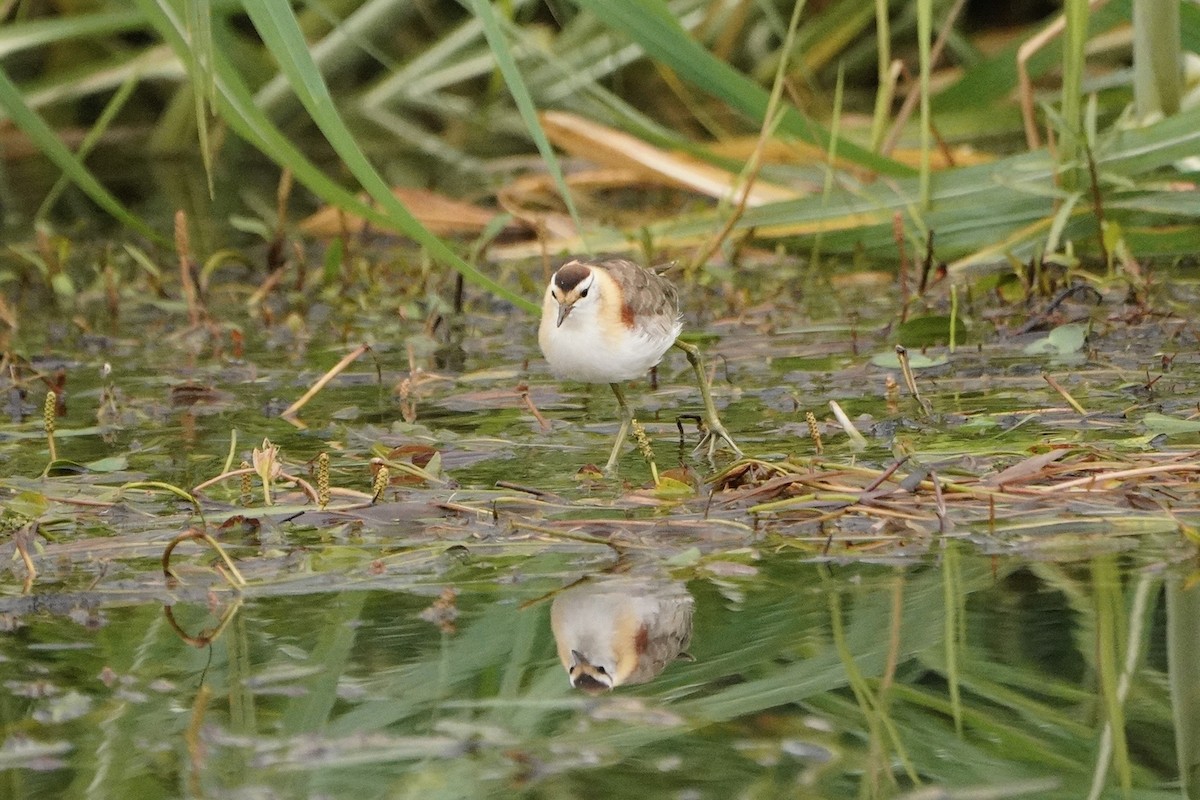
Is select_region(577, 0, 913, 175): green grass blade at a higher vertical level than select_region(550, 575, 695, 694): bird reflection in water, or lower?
higher

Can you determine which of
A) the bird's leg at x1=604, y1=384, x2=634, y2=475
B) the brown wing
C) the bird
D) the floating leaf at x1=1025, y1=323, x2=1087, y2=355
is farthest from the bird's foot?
the floating leaf at x1=1025, y1=323, x2=1087, y2=355

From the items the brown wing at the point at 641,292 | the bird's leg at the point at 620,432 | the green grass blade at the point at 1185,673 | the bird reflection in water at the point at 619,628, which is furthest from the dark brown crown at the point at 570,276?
the green grass blade at the point at 1185,673

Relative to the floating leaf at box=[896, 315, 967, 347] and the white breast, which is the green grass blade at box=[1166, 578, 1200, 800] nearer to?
the white breast

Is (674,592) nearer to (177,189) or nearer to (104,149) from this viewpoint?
(177,189)

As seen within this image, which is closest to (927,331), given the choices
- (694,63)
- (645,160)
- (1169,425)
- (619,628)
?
(694,63)

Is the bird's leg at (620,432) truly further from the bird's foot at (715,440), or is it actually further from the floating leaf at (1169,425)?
the floating leaf at (1169,425)

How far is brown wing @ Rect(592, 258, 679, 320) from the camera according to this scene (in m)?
4.62

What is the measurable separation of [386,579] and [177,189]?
755 centimetres

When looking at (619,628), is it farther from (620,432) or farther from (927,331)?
(927,331)

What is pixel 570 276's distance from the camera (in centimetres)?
458

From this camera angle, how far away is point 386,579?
3.62 m

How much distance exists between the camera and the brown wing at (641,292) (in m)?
4.62

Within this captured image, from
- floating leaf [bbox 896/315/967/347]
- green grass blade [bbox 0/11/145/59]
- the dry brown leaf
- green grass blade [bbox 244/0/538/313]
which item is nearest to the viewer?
green grass blade [bbox 244/0/538/313]

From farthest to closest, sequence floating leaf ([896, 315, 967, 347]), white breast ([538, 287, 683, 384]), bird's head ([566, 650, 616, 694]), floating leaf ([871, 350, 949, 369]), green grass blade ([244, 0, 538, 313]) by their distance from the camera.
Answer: floating leaf ([896, 315, 967, 347]), floating leaf ([871, 350, 949, 369]), white breast ([538, 287, 683, 384]), green grass blade ([244, 0, 538, 313]), bird's head ([566, 650, 616, 694])
